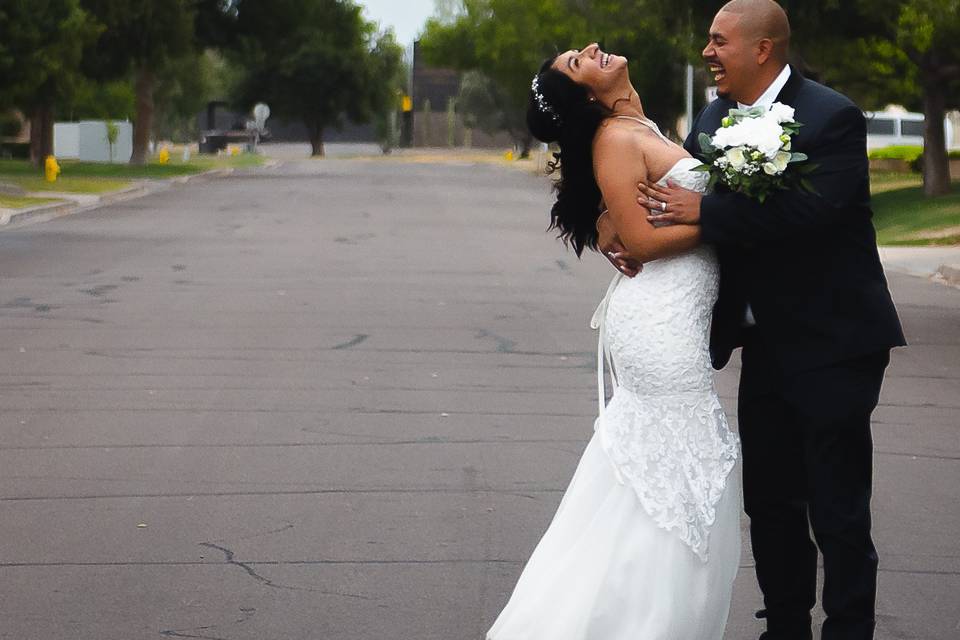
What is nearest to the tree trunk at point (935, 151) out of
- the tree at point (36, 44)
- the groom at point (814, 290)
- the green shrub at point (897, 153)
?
the green shrub at point (897, 153)

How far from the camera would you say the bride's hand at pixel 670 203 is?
4.44m

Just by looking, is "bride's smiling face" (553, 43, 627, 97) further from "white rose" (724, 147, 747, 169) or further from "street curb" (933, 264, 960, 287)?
"street curb" (933, 264, 960, 287)

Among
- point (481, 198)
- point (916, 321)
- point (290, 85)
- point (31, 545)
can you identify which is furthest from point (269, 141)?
point (31, 545)

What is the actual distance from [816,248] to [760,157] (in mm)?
328

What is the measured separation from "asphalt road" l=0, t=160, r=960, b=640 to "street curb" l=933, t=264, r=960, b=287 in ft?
2.73

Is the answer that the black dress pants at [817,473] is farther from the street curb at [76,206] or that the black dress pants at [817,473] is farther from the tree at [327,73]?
the tree at [327,73]

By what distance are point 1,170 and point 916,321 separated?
122 feet

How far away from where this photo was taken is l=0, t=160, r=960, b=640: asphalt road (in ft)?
18.9

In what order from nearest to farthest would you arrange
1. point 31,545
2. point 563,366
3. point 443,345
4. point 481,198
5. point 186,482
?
point 31,545, point 186,482, point 563,366, point 443,345, point 481,198

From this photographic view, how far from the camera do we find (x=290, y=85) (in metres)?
94.5

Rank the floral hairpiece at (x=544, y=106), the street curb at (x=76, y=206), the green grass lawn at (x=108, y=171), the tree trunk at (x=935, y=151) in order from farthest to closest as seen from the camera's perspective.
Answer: the green grass lawn at (x=108, y=171)
the tree trunk at (x=935, y=151)
the street curb at (x=76, y=206)
the floral hairpiece at (x=544, y=106)

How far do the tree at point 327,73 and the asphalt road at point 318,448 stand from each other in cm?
A: 7494

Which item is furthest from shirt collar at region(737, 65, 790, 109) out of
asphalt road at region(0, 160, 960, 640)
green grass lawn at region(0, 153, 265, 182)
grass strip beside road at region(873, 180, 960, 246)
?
green grass lawn at region(0, 153, 265, 182)

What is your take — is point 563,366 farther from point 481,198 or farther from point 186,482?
point 481,198
